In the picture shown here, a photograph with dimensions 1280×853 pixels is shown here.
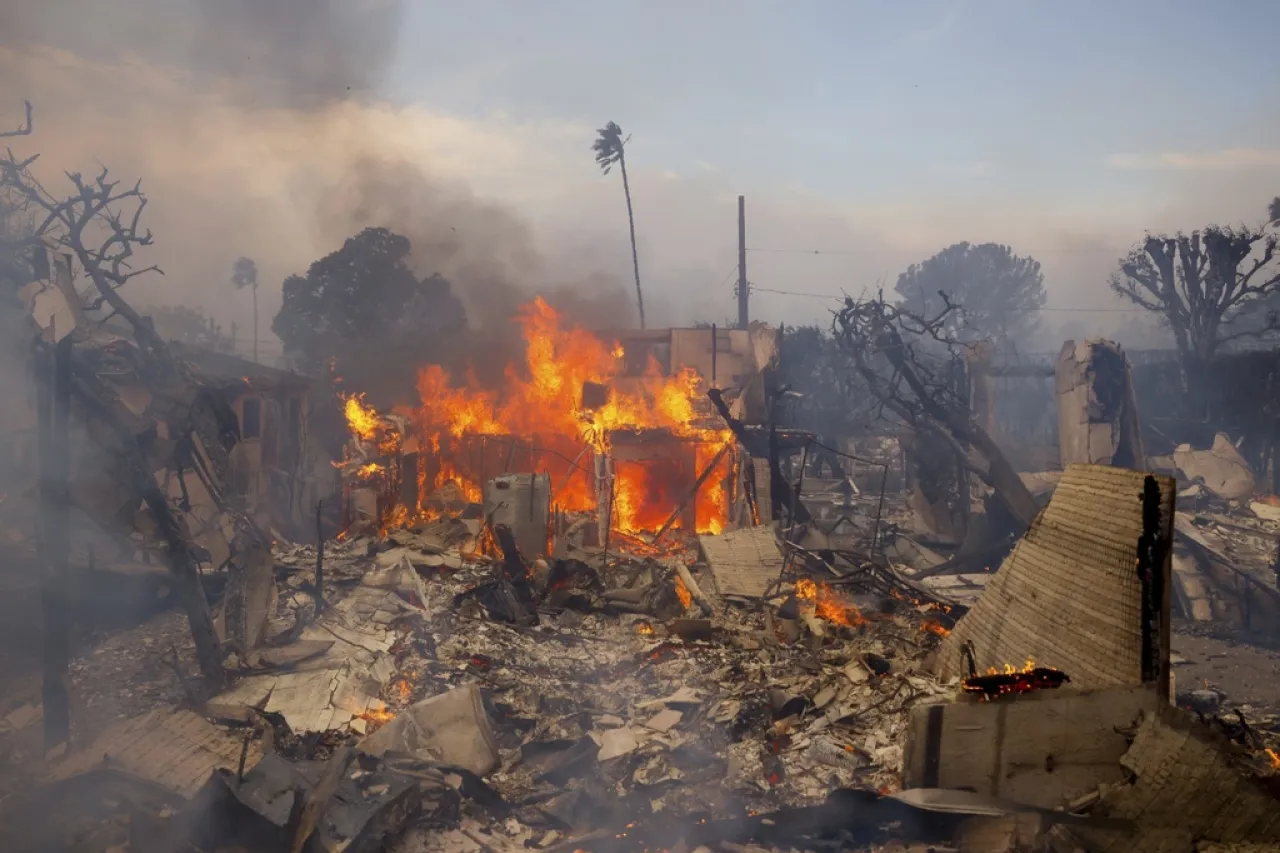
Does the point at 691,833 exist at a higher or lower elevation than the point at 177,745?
lower

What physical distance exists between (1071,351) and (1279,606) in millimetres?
9373

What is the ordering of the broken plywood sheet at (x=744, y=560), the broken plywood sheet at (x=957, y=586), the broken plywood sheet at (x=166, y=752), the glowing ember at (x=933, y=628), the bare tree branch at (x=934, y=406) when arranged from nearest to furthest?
the broken plywood sheet at (x=166, y=752), the glowing ember at (x=933, y=628), the broken plywood sheet at (x=957, y=586), the broken plywood sheet at (x=744, y=560), the bare tree branch at (x=934, y=406)

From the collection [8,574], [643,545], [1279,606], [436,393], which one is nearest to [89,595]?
[8,574]

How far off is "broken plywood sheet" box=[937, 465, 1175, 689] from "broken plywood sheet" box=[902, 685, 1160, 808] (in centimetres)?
49

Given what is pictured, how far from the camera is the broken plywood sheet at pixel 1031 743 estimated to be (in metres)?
5.59

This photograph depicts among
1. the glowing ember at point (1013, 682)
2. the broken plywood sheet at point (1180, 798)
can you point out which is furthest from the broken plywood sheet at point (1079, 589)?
the broken plywood sheet at point (1180, 798)

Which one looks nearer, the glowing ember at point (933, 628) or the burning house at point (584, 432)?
the glowing ember at point (933, 628)

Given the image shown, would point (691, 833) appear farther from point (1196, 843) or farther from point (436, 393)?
point (436, 393)

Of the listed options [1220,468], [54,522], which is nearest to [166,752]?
[54,522]

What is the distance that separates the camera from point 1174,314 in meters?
29.7

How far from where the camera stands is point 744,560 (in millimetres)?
12641

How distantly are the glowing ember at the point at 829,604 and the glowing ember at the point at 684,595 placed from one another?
166 cm

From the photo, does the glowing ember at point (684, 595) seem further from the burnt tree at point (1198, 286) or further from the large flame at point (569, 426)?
the burnt tree at point (1198, 286)

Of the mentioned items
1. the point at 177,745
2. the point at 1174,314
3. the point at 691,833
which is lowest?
the point at 691,833
